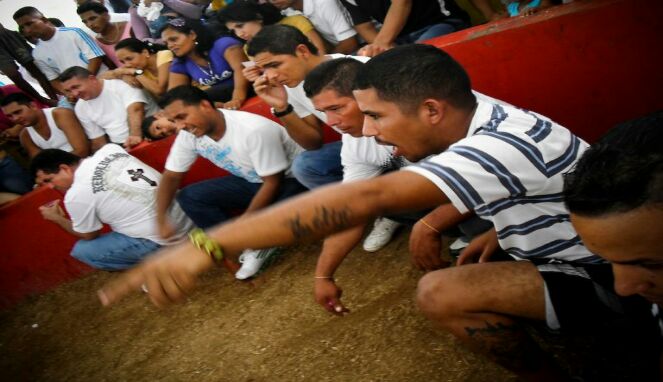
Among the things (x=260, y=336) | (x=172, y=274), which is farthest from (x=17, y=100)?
(x=172, y=274)

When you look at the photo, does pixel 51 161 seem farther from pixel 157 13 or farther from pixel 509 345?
pixel 509 345

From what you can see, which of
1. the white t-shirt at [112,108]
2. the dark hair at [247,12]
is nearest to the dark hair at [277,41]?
the dark hair at [247,12]

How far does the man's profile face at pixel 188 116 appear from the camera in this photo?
3.10 m

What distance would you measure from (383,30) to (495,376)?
253cm

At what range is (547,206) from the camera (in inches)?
54.6

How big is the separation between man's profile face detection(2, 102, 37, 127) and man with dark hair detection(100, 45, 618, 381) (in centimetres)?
429

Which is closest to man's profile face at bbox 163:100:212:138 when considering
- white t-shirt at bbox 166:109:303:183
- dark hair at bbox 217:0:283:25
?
white t-shirt at bbox 166:109:303:183

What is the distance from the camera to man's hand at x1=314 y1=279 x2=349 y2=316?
6.72 ft

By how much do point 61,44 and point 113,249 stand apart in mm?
2884

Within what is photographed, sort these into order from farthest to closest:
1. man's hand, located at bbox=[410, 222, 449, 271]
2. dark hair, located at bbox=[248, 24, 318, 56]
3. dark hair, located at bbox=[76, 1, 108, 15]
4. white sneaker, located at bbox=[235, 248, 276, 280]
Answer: dark hair, located at bbox=[76, 1, 108, 15]
white sneaker, located at bbox=[235, 248, 276, 280]
dark hair, located at bbox=[248, 24, 318, 56]
man's hand, located at bbox=[410, 222, 449, 271]

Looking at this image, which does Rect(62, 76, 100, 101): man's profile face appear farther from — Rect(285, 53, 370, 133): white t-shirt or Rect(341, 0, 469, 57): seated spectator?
Rect(341, 0, 469, 57): seated spectator

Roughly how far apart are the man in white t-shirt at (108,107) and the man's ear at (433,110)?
3640 millimetres

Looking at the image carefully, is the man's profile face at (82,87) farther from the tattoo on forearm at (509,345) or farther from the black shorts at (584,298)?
the black shorts at (584,298)

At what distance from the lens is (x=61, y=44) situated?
Answer: 5.09 metres
